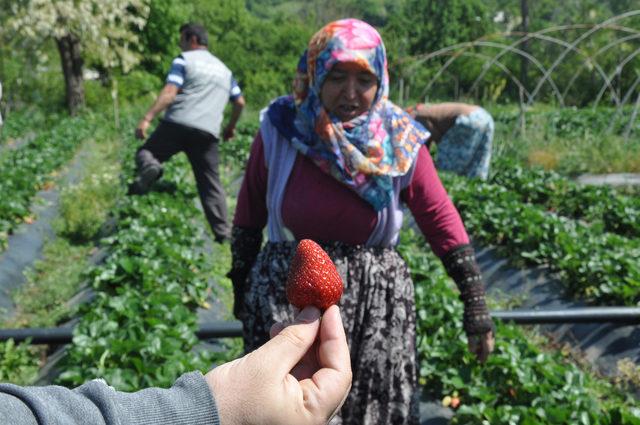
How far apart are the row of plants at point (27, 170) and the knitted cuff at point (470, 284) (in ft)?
16.6

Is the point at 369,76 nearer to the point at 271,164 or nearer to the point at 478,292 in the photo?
the point at 271,164

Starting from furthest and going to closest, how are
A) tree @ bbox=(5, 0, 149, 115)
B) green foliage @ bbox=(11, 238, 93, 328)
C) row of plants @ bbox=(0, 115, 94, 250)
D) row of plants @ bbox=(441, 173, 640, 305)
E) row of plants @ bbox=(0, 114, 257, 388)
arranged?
tree @ bbox=(5, 0, 149, 115)
row of plants @ bbox=(0, 115, 94, 250)
row of plants @ bbox=(441, 173, 640, 305)
green foliage @ bbox=(11, 238, 93, 328)
row of plants @ bbox=(0, 114, 257, 388)

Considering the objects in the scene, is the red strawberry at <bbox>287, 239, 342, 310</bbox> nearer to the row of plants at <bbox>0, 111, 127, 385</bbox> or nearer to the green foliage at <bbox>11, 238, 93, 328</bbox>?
the row of plants at <bbox>0, 111, 127, 385</bbox>

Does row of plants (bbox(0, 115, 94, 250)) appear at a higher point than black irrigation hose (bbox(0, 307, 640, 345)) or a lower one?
lower

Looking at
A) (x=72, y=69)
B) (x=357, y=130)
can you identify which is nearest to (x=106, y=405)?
(x=357, y=130)

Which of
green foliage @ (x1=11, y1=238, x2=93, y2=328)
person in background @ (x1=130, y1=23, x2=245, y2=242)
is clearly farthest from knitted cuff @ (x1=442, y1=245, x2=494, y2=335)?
person in background @ (x1=130, y1=23, x2=245, y2=242)

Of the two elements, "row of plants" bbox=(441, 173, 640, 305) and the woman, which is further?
"row of plants" bbox=(441, 173, 640, 305)

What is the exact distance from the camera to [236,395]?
1053 mm

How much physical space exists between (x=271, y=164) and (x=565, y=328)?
341 centimetres

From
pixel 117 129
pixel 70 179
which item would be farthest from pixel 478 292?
pixel 117 129

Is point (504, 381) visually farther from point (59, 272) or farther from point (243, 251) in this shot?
point (59, 272)

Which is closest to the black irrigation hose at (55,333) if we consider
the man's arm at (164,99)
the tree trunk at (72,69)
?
the man's arm at (164,99)

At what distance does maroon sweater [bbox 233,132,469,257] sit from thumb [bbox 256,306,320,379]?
1.02 meters

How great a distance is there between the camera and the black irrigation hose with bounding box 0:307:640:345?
11.2 feet
